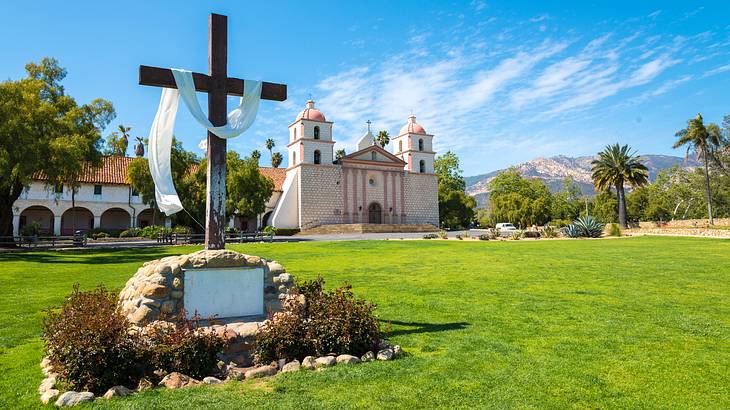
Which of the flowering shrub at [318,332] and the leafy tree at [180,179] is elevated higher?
the leafy tree at [180,179]

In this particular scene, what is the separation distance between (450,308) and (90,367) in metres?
5.31

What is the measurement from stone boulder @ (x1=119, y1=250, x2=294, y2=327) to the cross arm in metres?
2.17

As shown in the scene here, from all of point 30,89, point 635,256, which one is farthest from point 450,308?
point 30,89

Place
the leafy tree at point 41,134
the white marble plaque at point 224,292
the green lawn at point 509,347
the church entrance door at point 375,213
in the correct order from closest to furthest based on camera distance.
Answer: the green lawn at point 509,347, the white marble plaque at point 224,292, the leafy tree at point 41,134, the church entrance door at point 375,213

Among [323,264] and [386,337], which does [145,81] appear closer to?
[386,337]

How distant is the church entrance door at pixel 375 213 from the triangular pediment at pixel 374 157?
460 centimetres

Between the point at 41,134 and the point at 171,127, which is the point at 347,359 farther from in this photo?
the point at 41,134

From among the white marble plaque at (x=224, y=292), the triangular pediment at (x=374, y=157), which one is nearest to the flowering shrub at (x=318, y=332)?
the white marble plaque at (x=224, y=292)

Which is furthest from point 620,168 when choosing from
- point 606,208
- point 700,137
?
point 606,208

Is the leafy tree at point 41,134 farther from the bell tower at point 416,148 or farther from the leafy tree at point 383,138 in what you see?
the leafy tree at point 383,138

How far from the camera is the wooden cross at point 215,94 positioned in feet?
19.3

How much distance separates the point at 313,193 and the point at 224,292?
1618 inches

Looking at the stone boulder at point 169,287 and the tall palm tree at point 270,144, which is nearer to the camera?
the stone boulder at point 169,287

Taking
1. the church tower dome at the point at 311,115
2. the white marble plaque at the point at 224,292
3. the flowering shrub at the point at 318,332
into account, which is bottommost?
the flowering shrub at the point at 318,332
